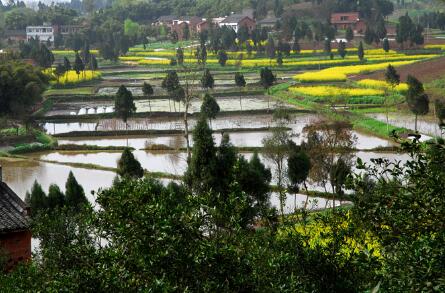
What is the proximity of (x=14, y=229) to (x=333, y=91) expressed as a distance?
28.8 metres

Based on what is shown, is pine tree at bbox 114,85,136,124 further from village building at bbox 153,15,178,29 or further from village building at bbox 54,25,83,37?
village building at bbox 153,15,178,29

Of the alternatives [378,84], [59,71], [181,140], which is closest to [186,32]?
[59,71]

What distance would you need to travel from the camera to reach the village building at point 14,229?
1183 cm

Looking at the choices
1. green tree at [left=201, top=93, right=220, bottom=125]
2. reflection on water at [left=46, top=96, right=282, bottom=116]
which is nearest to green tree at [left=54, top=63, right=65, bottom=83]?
reflection on water at [left=46, top=96, right=282, bottom=116]

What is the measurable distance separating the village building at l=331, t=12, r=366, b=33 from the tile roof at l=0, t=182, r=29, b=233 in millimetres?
62180

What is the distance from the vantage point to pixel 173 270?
6.75 metres

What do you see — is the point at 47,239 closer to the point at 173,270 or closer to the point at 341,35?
the point at 173,270

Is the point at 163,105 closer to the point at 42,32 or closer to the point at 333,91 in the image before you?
the point at 333,91

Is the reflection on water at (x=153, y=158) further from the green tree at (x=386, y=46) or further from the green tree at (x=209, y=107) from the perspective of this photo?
the green tree at (x=386, y=46)

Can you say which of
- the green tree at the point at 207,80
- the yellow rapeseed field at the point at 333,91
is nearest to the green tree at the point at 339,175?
the yellow rapeseed field at the point at 333,91

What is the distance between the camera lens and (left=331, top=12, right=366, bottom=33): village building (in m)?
71.9

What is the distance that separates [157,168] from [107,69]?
108 ft

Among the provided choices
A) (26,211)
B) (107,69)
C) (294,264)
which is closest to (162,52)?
(107,69)

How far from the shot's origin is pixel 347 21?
73438 mm
